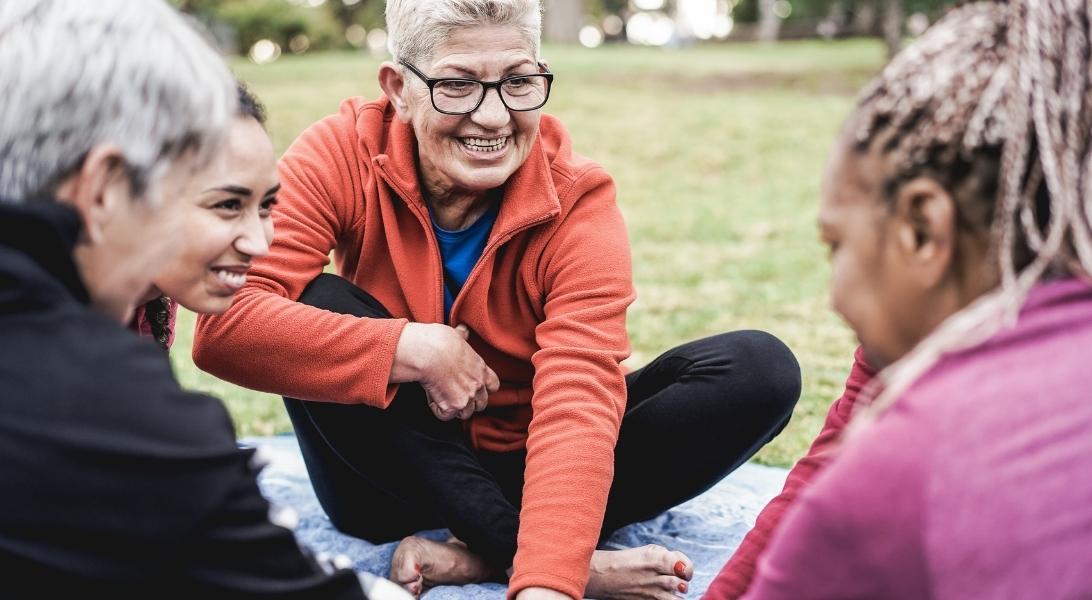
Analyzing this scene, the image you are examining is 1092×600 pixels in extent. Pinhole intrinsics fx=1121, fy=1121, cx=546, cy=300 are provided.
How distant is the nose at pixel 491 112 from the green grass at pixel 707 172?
5.98 feet

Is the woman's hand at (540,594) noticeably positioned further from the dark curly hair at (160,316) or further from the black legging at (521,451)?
the dark curly hair at (160,316)

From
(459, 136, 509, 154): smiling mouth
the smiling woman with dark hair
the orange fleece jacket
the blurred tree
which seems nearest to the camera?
the smiling woman with dark hair

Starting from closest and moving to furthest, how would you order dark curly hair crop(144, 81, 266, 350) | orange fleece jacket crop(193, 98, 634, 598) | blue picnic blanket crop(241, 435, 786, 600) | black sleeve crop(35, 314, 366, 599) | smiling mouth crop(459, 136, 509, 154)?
black sleeve crop(35, 314, 366, 599) → orange fleece jacket crop(193, 98, 634, 598) → dark curly hair crop(144, 81, 266, 350) → smiling mouth crop(459, 136, 509, 154) → blue picnic blanket crop(241, 435, 786, 600)

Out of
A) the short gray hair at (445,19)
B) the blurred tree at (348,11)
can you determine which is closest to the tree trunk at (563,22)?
the blurred tree at (348,11)

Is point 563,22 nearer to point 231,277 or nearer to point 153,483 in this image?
point 231,277

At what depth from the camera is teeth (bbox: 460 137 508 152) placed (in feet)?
9.36

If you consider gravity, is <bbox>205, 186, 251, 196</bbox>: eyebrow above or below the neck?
above

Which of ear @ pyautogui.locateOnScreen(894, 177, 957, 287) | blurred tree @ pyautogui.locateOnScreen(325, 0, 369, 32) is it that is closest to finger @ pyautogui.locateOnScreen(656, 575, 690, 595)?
ear @ pyautogui.locateOnScreen(894, 177, 957, 287)

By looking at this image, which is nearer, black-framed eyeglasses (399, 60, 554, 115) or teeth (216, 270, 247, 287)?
teeth (216, 270, 247, 287)

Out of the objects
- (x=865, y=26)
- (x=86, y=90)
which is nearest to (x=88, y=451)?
(x=86, y=90)

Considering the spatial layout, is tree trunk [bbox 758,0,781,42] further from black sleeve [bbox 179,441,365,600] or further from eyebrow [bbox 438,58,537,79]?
→ black sleeve [bbox 179,441,365,600]

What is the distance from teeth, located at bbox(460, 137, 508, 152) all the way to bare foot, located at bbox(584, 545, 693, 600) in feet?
3.56

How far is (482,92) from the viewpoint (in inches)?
110

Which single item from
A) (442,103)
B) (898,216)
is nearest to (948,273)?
(898,216)
